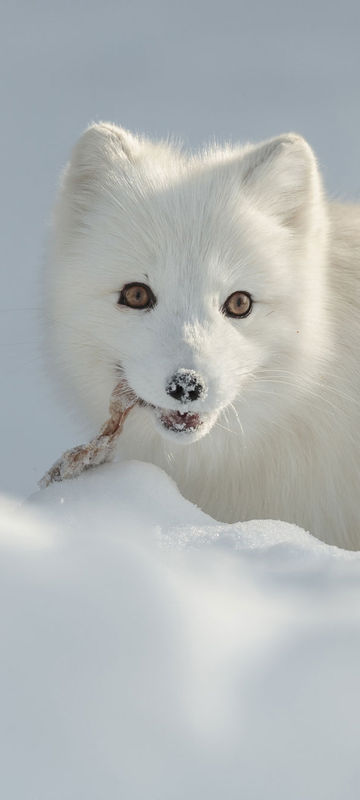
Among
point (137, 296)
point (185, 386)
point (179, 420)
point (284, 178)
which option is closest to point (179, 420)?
point (179, 420)

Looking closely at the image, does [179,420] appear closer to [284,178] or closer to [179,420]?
[179,420]

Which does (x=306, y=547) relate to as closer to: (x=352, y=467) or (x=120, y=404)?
(x=120, y=404)

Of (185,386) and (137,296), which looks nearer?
(185,386)

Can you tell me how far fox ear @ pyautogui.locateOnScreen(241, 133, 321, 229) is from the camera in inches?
168

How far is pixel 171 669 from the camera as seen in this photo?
2010 mm

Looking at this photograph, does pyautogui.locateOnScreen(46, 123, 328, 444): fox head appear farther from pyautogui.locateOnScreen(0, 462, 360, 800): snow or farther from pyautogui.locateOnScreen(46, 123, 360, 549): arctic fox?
pyautogui.locateOnScreen(0, 462, 360, 800): snow

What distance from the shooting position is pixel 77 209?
442 centimetres

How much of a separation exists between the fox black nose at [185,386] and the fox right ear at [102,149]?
131 cm

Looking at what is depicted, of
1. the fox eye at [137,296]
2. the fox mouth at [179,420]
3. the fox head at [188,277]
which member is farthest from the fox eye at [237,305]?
the fox mouth at [179,420]

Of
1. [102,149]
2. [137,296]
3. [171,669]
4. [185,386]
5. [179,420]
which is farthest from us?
[102,149]

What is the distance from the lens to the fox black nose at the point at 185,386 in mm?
3439

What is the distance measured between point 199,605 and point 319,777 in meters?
0.58

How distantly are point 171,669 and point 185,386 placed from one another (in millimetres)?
1555

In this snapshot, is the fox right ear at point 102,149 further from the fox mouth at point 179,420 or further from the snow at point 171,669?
the snow at point 171,669
